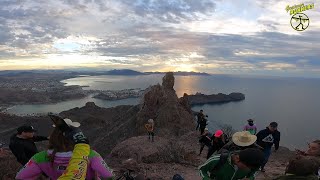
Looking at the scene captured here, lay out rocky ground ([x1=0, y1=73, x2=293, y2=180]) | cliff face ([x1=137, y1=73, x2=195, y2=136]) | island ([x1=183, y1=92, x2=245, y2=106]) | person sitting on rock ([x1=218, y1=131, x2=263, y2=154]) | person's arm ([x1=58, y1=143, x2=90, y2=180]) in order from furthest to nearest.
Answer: island ([x1=183, y1=92, x2=245, y2=106]) < cliff face ([x1=137, y1=73, x2=195, y2=136]) < rocky ground ([x1=0, y1=73, x2=293, y2=180]) < person sitting on rock ([x1=218, y1=131, x2=263, y2=154]) < person's arm ([x1=58, y1=143, x2=90, y2=180])

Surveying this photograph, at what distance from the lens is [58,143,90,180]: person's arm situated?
2.98 meters

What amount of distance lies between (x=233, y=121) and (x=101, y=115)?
Answer: 36401mm

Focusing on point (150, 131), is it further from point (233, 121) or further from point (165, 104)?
point (233, 121)

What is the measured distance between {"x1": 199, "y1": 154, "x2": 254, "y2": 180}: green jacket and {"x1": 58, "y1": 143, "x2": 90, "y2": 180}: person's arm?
5.21 ft

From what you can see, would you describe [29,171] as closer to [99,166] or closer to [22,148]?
[99,166]

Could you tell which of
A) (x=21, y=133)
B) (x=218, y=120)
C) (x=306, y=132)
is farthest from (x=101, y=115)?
(x=21, y=133)

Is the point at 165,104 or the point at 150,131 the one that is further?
the point at 165,104

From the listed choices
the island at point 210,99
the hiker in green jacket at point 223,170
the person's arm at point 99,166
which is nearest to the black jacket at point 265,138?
the hiker in green jacket at point 223,170

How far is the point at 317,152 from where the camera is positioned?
15.0 ft

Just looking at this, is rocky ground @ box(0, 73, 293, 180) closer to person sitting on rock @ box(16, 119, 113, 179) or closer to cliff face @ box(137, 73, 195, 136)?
cliff face @ box(137, 73, 195, 136)

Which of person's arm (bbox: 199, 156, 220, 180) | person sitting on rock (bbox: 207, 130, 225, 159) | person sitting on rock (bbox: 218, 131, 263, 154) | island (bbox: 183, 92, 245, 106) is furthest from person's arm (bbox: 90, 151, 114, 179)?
island (bbox: 183, 92, 245, 106)

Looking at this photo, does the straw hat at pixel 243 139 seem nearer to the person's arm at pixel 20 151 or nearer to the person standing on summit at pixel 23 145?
the person standing on summit at pixel 23 145

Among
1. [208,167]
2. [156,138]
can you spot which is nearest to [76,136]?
[208,167]

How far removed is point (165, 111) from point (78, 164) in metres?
32.6
